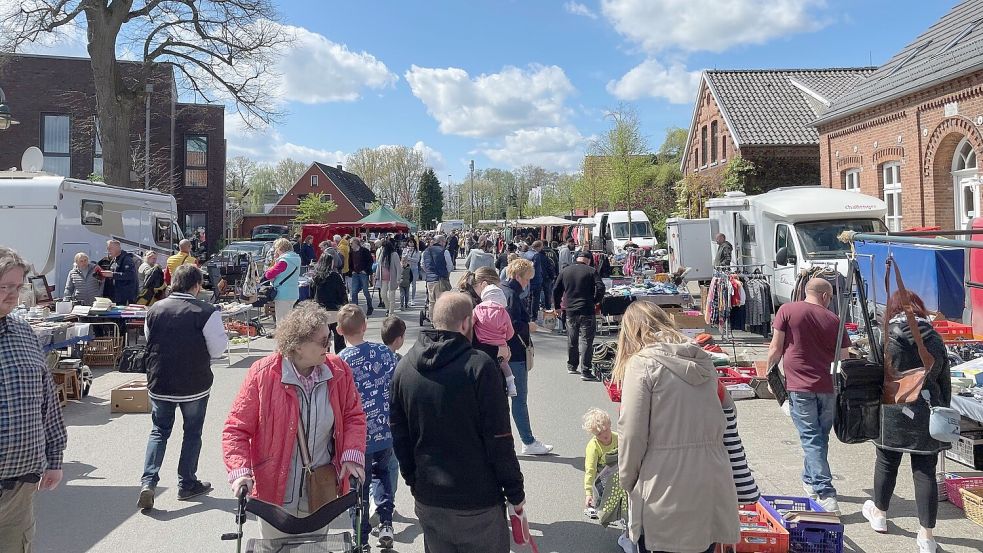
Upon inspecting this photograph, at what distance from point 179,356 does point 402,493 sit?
2.10m

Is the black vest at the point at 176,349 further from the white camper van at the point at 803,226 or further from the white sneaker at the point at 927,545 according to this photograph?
the white camper van at the point at 803,226

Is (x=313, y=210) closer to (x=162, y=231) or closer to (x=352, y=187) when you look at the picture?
(x=352, y=187)

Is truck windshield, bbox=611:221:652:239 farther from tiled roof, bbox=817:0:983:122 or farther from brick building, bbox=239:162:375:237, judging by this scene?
brick building, bbox=239:162:375:237

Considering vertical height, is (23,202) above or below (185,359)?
above

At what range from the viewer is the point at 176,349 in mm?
5496

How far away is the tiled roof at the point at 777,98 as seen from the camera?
94.1 feet

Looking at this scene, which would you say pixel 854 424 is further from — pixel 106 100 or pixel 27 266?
pixel 106 100

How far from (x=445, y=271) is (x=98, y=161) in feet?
97.1

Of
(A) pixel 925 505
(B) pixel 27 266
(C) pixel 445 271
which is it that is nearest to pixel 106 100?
(C) pixel 445 271

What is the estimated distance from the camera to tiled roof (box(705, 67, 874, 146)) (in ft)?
94.1

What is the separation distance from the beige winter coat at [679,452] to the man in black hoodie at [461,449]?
1.96 ft

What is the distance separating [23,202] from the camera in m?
14.1

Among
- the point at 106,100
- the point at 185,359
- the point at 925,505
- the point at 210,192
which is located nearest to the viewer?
the point at 925,505

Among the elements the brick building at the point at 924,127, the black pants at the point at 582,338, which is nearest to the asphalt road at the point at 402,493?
the black pants at the point at 582,338
